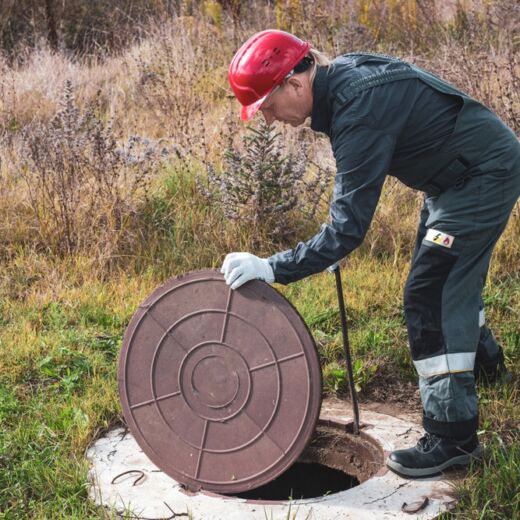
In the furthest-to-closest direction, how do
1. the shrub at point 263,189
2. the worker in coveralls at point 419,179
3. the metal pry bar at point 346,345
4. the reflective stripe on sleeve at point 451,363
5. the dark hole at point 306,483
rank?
the shrub at point 263,189
the dark hole at point 306,483
the metal pry bar at point 346,345
the reflective stripe on sleeve at point 451,363
the worker in coveralls at point 419,179

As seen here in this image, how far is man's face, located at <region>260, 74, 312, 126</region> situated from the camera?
332 cm

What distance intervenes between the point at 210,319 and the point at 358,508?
3.15ft

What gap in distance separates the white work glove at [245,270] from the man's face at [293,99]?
0.59 metres

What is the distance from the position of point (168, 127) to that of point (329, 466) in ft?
15.6

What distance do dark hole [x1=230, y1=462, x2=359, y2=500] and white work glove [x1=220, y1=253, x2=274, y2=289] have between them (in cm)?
132

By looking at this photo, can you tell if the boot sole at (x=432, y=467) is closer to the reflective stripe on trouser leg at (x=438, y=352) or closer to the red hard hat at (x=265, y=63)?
the reflective stripe on trouser leg at (x=438, y=352)

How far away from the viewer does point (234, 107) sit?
873 cm

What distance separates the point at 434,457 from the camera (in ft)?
11.7

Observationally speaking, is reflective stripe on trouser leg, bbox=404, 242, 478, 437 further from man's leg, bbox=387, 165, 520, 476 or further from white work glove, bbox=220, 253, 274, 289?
white work glove, bbox=220, 253, 274, 289

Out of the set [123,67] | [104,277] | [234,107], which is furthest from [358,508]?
[123,67]

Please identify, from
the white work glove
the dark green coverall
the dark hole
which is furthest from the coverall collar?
the dark hole

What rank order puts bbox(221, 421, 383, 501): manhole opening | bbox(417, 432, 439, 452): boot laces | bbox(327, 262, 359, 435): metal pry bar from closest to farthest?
bbox(417, 432, 439, 452): boot laces
bbox(327, 262, 359, 435): metal pry bar
bbox(221, 421, 383, 501): manhole opening

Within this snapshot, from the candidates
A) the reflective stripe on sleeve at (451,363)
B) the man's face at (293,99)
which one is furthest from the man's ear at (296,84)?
the reflective stripe on sleeve at (451,363)

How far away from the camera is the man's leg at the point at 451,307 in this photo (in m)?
3.44
